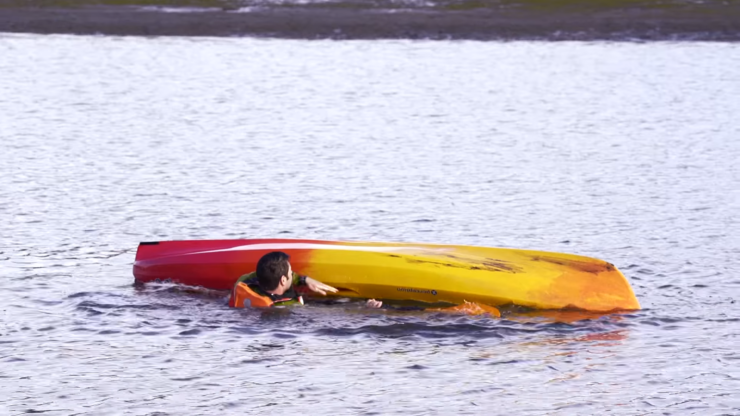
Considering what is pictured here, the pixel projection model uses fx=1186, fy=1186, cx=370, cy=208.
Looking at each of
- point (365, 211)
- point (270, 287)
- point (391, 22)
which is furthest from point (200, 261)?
point (391, 22)

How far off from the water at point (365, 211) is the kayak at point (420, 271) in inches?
8.1

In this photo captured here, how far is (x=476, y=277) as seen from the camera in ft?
36.4

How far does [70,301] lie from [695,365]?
593 centimetres

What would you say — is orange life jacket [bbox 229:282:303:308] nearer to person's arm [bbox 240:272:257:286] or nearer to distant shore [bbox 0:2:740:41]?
person's arm [bbox 240:272:257:286]

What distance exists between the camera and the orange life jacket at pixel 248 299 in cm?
1092

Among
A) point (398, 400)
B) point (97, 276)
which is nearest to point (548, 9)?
point (97, 276)

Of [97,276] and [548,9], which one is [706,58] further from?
[97,276]

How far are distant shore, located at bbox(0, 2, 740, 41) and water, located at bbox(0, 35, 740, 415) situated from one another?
3.04ft

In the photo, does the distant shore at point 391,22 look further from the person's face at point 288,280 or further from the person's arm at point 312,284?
the person's face at point 288,280

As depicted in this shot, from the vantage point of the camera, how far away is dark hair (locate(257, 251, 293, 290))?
10867 mm

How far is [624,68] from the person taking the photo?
3234 cm

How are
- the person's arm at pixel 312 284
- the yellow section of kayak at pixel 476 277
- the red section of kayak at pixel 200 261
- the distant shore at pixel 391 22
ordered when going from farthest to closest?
the distant shore at pixel 391 22 → the red section of kayak at pixel 200 261 → the person's arm at pixel 312 284 → the yellow section of kayak at pixel 476 277

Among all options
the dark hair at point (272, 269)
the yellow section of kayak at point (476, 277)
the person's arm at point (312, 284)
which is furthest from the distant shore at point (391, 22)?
the dark hair at point (272, 269)

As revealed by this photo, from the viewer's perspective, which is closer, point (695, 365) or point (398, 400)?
point (398, 400)
